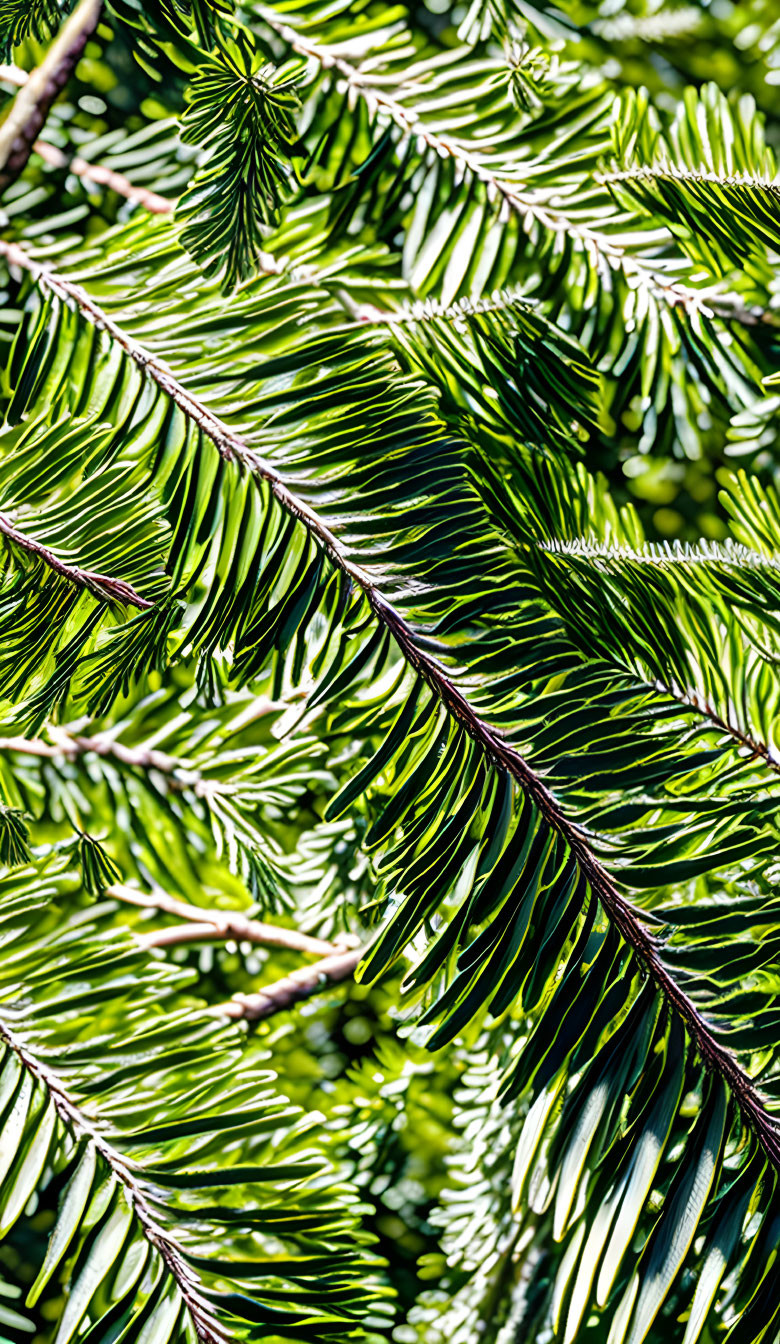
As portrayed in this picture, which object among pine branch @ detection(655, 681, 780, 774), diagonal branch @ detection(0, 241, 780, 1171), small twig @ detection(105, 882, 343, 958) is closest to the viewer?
diagonal branch @ detection(0, 241, 780, 1171)

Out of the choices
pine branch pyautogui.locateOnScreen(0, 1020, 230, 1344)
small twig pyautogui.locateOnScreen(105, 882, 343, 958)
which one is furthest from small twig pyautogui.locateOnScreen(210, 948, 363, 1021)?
pine branch pyautogui.locateOnScreen(0, 1020, 230, 1344)

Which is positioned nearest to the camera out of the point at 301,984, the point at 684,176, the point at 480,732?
the point at 480,732

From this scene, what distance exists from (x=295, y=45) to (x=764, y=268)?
193mm

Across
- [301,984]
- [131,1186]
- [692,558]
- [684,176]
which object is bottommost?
[131,1186]

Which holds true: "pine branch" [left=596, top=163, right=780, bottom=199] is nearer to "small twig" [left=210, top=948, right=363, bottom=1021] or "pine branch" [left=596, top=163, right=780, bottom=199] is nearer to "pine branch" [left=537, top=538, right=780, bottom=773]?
"pine branch" [left=537, top=538, right=780, bottom=773]

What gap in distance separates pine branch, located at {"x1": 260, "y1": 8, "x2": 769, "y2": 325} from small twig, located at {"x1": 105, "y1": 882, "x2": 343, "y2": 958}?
0.36 m

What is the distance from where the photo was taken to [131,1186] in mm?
219

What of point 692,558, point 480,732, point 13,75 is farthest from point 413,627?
point 13,75

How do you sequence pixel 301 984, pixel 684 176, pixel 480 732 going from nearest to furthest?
pixel 480 732, pixel 684 176, pixel 301 984

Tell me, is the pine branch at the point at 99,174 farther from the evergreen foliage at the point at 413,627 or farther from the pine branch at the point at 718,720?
the pine branch at the point at 718,720

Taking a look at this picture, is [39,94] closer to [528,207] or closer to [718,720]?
[528,207]

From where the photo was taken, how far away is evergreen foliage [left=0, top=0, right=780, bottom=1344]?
0.56 ft

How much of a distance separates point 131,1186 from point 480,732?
0.15m

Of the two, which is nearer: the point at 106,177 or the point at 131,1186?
the point at 131,1186
